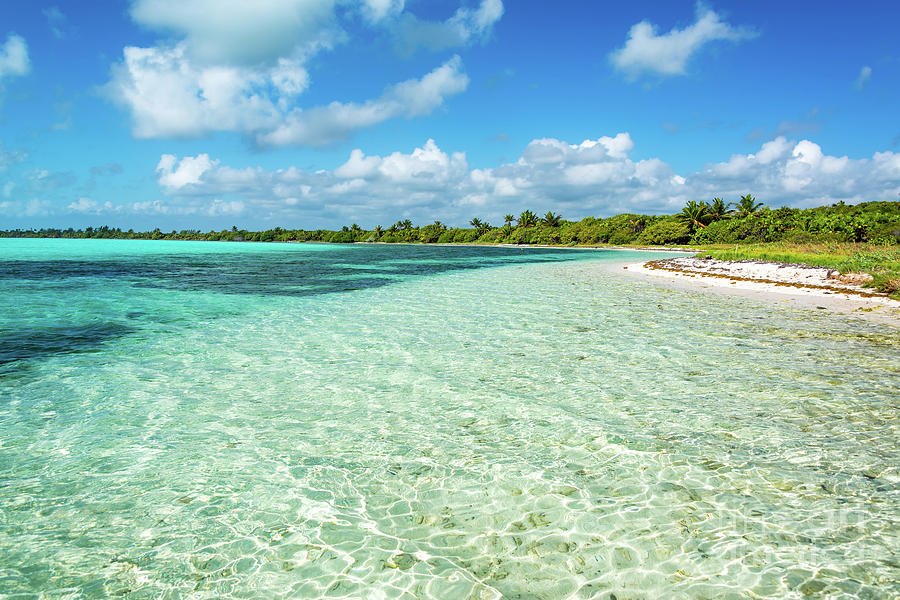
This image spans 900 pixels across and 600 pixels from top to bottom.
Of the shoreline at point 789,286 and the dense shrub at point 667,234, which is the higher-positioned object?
the dense shrub at point 667,234

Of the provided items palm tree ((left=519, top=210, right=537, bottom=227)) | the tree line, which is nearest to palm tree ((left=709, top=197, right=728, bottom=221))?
the tree line

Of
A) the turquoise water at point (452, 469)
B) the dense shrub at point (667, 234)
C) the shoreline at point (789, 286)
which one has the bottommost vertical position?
the turquoise water at point (452, 469)

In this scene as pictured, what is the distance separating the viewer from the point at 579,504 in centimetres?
503

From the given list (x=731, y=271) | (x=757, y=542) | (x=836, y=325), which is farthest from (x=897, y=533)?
(x=731, y=271)

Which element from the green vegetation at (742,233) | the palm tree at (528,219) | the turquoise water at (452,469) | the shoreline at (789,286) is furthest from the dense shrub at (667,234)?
the turquoise water at (452,469)

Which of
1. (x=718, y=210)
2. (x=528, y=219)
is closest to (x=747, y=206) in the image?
(x=718, y=210)

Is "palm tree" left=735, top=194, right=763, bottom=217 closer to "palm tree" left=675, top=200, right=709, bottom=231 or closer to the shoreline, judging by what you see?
"palm tree" left=675, top=200, right=709, bottom=231

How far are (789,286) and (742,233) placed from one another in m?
75.0

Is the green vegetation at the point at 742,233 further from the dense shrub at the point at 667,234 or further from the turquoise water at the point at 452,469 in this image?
the turquoise water at the point at 452,469

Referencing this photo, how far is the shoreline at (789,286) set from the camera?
17634 millimetres

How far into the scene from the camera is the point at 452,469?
5789 mm

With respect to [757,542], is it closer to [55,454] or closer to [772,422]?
[772,422]

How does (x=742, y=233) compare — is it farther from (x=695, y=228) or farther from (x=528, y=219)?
(x=528, y=219)

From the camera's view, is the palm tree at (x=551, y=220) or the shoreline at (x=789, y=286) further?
the palm tree at (x=551, y=220)
